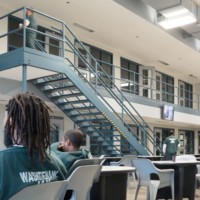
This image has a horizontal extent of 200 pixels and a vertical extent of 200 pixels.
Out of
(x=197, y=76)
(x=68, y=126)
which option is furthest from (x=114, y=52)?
(x=197, y=76)

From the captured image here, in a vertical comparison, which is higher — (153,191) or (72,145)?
(72,145)

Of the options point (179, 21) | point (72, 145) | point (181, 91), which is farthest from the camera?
point (181, 91)

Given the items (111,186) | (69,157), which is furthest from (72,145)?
(111,186)

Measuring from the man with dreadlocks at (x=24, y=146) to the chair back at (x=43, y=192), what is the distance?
3 cm

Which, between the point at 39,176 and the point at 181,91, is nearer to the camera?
the point at 39,176

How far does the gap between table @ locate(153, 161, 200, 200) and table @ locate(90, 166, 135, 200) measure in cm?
137

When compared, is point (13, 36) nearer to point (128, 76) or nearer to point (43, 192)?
point (128, 76)

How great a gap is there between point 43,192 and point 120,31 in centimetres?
987

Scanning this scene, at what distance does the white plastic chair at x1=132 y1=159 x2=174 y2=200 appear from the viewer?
477 centimetres

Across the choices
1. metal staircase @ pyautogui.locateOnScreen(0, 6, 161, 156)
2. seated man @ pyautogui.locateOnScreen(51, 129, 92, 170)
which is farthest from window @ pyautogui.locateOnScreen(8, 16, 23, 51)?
seated man @ pyautogui.locateOnScreen(51, 129, 92, 170)

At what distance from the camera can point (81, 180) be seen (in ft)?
8.23

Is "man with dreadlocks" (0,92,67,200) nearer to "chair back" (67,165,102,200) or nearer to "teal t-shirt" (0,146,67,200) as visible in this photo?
"teal t-shirt" (0,146,67,200)

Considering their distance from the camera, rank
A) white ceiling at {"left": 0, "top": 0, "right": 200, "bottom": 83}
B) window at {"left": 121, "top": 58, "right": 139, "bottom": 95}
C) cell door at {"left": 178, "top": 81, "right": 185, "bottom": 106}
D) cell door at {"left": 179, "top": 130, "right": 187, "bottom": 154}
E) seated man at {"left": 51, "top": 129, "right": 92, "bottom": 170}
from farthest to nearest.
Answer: cell door at {"left": 179, "top": 130, "right": 187, "bottom": 154} → cell door at {"left": 178, "top": 81, "right": 185, "bottom": 106} → window at {"left": 121, "top": 58, "right": 139, "bottom": 95} → white ceiling at {"left": 0, "top": 0, "right": 200, "bottom": 83} → seated man at {"left": 51, "top": 129, "right": 92, "bottom": 170}

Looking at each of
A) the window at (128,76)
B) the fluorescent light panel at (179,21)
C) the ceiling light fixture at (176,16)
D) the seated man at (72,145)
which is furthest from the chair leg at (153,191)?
the window at (128,76)
